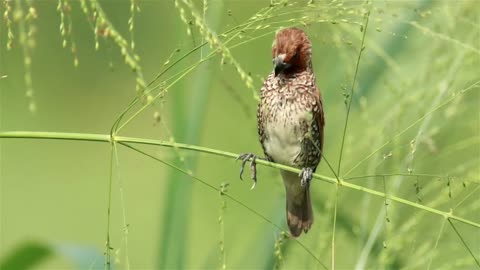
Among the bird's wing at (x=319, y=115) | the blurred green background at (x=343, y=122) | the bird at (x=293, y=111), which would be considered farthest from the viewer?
the bird's wing at (x=319, y=115)

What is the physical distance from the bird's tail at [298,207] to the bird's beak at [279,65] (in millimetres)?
708

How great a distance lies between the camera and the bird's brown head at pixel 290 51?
335 cm

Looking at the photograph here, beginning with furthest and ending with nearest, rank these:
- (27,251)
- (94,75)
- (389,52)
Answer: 1. (94,75)
2. (389,52)
3. (27,251)

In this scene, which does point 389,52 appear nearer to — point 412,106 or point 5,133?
point 412,106

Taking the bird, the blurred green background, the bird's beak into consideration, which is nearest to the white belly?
the bird

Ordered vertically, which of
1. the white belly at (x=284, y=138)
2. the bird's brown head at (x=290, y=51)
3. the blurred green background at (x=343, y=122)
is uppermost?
the bird's brown head at (x=290, y=51)

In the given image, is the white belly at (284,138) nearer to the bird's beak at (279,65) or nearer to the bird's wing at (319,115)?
the bird's wing at (319,115)

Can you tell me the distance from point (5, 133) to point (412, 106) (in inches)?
49.5

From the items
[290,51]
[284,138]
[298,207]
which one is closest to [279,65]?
[290,51]

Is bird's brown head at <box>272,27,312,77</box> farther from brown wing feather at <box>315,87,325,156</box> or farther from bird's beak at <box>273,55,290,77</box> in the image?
brown wing feather at <box>315,87,325,156</box>

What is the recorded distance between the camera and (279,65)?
3.33m

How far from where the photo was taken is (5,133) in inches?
81.0

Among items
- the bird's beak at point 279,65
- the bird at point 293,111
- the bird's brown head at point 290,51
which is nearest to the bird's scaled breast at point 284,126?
the bird at point 293,111

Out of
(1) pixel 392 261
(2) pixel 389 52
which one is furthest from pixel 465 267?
(2) pixel 389 52
